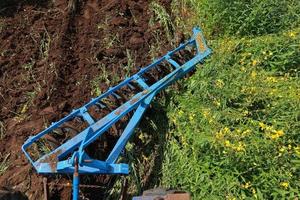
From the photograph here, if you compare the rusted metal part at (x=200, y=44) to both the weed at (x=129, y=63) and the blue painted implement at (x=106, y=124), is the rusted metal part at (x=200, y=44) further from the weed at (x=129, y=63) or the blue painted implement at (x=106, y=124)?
the weed at (x=129, y=63)

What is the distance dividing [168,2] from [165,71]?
1375 millimetres

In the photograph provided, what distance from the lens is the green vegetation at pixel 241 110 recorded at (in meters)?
4.33

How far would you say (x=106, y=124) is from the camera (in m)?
4.93

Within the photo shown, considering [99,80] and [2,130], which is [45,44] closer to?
[99,80]

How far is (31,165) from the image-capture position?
16.7 ft

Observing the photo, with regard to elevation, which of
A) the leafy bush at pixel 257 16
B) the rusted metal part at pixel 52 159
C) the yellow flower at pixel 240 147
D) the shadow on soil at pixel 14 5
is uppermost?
the shadow on soil at pixel 14 5

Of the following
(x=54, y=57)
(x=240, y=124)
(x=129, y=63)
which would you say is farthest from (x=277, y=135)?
(x=54, y=57)

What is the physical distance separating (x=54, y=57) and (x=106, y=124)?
1.57 m

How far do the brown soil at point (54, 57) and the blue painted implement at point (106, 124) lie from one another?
340 millimetres

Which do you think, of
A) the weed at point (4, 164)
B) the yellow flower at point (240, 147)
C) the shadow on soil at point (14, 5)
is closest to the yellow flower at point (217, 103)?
the yellow flower at point (240, 147)

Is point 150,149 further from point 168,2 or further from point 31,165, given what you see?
point 168,2

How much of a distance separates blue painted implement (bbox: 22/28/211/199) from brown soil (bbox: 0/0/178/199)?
34 centimetres

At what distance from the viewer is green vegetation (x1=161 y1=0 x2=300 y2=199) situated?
433 cm

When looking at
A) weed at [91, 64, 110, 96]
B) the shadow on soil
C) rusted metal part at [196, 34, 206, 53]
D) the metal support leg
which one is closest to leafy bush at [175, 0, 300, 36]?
rusted metal part at [196, 34, 206, 53]
